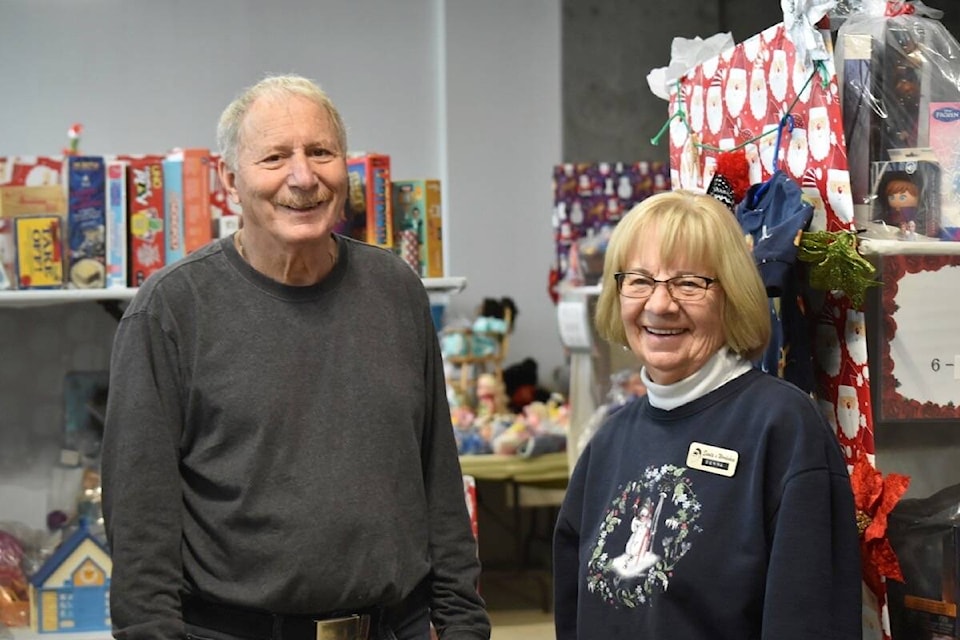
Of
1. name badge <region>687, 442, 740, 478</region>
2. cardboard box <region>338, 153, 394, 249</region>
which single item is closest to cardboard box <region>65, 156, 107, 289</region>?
cardboard box <region>338, 153, 394, 249</region>

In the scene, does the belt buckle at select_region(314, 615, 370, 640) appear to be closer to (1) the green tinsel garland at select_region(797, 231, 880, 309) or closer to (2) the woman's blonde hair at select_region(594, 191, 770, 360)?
(2) the woman's blonde hair at select_region(594, 191, 770, 360)

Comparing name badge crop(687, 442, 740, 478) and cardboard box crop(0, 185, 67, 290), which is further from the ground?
cardboard box crop(0, 185, 67, 290)

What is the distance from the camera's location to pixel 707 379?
6.58ft

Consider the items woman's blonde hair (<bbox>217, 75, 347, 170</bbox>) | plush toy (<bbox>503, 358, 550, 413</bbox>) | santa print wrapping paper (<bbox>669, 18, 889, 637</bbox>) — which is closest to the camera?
woman's blonde hair (<bbox>217, 75, 347, 170</bbox>)

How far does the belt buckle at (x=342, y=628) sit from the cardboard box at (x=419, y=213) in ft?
6.20

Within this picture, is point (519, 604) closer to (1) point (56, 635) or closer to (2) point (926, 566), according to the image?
(1) point (56, 635)

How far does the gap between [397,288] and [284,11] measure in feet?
17.6

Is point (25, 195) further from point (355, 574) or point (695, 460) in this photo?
point (695, 460)

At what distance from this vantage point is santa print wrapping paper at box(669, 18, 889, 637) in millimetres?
2488

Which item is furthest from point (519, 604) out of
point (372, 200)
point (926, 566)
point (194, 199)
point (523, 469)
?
point (926, 566)

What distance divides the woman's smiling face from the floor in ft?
11.9

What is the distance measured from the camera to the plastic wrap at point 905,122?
255cm

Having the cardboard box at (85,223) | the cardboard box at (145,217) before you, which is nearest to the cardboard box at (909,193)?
the cardboard box at (145,217)

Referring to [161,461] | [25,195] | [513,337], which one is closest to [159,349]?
[161,461]
